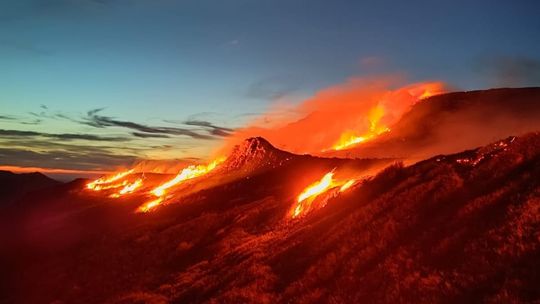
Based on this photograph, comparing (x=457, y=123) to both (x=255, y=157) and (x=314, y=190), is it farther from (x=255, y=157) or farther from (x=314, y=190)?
(x=314, y=190)

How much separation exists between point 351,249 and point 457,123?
4713cm

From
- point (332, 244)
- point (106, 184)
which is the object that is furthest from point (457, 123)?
point (106, 184)

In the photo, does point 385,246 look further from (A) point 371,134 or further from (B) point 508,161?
(A) point 371,134

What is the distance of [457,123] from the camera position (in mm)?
58375

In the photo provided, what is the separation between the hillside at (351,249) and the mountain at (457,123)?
1568 cm

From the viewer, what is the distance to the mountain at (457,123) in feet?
158

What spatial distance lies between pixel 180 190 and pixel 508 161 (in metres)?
48.4

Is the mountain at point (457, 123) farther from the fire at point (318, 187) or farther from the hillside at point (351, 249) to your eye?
the hillside at point (351, 249)

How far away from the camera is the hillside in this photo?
38.1ft

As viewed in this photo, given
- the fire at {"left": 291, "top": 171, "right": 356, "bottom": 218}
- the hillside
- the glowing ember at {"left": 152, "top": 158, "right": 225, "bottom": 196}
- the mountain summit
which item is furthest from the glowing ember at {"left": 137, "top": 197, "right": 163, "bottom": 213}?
the fire at {"left": 291, "top": 171, "right": 356, "bottom": 218}

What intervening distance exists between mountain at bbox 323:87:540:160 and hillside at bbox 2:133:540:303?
15.7 m

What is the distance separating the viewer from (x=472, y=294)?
10.2 m

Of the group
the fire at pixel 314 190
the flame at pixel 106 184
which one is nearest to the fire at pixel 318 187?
the fire at pixel 314 190

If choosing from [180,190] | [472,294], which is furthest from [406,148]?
[472,294]
